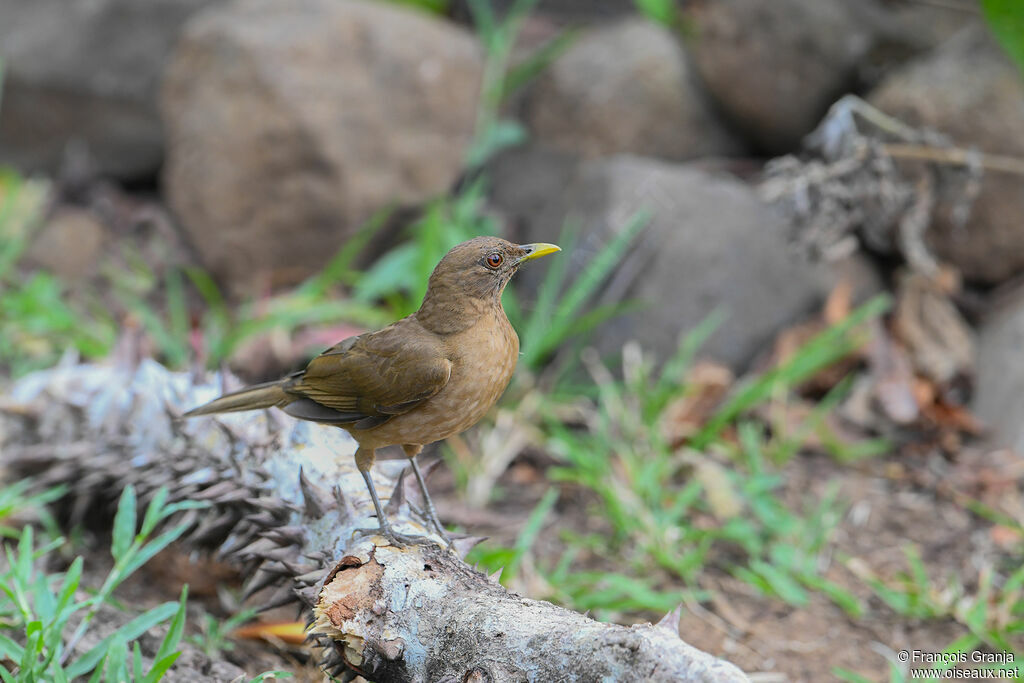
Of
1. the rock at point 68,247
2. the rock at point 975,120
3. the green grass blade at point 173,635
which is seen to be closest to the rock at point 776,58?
the rock at point 975,120

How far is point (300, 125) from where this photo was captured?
574cm

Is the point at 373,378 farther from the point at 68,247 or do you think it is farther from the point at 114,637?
the point at 68,247

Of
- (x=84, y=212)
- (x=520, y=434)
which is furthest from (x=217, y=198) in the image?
(x=520, y=434)

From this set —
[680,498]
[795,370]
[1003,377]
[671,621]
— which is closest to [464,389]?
[671,621]

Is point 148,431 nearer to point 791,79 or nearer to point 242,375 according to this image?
point 242,375

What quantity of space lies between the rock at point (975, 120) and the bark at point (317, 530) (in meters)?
3.56

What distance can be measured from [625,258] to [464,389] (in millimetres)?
3186

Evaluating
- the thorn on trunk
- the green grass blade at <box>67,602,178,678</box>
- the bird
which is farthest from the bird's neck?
the green grass blade at <box>67,602,178,678</box>

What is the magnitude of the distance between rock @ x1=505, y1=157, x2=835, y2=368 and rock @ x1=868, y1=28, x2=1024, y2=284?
77 cm

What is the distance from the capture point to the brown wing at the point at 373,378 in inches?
93.7

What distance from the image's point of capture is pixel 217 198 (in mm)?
5934

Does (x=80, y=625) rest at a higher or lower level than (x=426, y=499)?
lower

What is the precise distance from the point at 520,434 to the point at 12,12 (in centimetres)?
470

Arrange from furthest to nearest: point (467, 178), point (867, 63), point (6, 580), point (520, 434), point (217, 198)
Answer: point (467, 178) → point (217, 198) → point (867, 63) → point (520, 434) → point (6, 580)
